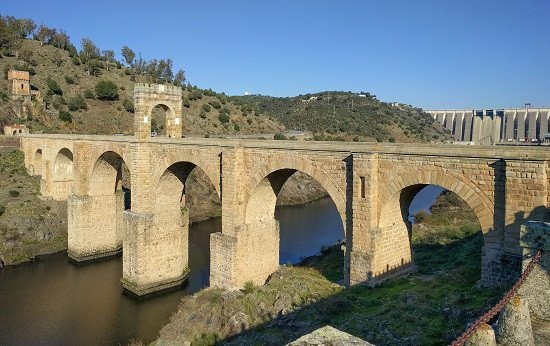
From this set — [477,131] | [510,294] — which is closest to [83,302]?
[510,294]

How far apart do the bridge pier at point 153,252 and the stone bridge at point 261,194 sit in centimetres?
5

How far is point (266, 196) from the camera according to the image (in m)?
18.5

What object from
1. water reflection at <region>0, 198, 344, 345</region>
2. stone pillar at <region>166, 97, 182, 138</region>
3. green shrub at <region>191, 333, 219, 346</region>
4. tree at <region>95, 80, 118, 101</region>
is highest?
tree at <region>95, 80, 118, 101</region>

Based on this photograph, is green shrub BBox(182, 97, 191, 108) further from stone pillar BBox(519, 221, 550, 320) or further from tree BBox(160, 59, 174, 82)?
stone pillar BBox(519, 221, 550, 320)

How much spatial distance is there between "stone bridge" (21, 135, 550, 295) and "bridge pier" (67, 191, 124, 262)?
0.20ft

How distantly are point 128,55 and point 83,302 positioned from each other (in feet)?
203

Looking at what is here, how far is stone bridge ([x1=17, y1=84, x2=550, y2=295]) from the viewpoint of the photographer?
37.3 feet

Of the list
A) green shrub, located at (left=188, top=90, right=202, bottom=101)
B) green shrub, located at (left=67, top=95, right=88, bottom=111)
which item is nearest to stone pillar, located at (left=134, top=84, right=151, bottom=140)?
green shrub, located at (left=67, top=95, right=88, bottom=111)

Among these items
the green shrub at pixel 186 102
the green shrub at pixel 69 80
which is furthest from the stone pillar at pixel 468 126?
the green shrub at pixel 69 80

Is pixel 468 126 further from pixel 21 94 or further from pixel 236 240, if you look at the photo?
pixel 236 240

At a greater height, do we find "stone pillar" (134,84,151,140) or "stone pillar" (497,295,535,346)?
"stone pillar" (134,84,151,140)

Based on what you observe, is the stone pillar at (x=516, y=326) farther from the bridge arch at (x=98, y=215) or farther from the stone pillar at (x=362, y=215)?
the bridge arch at (x=98, y=215)

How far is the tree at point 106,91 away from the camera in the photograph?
54812mm

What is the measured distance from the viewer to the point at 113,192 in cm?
2870
